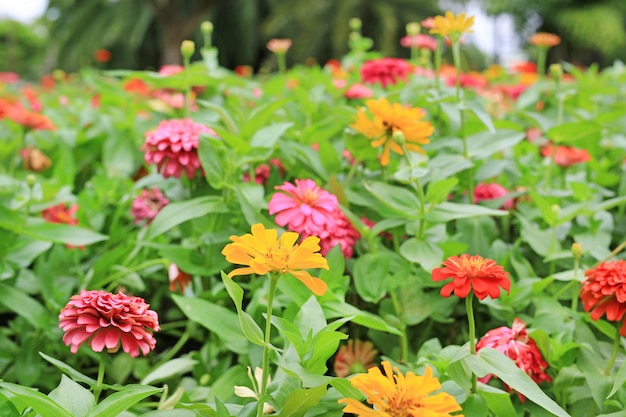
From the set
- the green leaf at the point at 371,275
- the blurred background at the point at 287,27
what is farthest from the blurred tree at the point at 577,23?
the green leaf at the point at 371,275

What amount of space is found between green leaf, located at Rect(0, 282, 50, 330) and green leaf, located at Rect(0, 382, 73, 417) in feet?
1.29

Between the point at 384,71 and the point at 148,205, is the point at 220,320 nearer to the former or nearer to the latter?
the point at 148,205

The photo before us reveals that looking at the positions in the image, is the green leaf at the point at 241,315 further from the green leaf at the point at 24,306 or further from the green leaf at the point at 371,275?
the green leaf at the point at 24,306

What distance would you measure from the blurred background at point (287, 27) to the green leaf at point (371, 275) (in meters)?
8.00

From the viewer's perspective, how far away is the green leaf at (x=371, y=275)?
0.91 meters

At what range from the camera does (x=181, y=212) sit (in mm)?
943

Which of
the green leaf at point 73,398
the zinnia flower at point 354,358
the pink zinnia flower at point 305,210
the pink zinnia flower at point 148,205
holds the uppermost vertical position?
the pink zinnia flower at point 305,210

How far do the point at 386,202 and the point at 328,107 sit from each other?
1.63 ft

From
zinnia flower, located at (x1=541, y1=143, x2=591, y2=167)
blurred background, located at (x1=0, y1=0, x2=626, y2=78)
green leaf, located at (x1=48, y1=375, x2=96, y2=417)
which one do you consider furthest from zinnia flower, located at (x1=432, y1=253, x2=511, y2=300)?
blurred background, located at (x1=0, y1=0, x2=626, y2=78)

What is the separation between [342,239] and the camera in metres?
0.93

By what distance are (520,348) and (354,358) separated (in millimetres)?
246

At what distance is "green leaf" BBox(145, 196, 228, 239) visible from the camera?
925 millimetres

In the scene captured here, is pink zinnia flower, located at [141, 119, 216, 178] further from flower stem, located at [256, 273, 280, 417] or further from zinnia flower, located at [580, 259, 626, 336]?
zinnia flower, located at [580, 259, 626, 336]

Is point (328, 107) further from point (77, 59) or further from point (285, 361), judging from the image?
point (77, 59)
